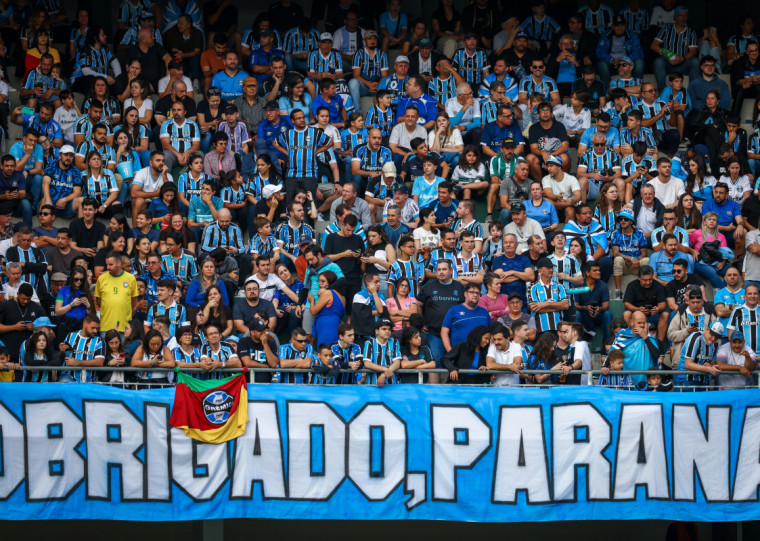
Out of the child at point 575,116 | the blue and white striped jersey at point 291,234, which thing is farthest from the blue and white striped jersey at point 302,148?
the child at point 575,116

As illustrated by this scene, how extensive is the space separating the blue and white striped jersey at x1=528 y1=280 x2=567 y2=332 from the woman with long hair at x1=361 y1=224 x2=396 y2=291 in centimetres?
191

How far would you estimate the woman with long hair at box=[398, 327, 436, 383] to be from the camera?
1465 centimetres

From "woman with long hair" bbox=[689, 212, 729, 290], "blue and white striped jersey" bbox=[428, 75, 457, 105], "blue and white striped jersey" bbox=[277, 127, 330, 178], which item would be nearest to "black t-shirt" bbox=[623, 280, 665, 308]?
"woman with long hair" bbox=[689, 212, 729, 290]

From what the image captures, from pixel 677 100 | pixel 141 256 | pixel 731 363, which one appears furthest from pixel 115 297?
pixel 677 100

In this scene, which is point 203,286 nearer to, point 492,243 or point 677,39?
point 492,243

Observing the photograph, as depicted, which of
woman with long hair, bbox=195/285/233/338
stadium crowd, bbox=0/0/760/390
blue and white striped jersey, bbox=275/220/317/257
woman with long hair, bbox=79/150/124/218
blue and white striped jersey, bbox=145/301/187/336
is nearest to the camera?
stadium crowd, bbox=0/0/760/390

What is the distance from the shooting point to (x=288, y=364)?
14695 millimetres

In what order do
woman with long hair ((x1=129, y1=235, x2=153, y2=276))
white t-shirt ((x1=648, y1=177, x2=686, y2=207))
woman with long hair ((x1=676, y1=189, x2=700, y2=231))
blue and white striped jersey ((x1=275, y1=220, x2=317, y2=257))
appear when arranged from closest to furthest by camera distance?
woman with long hair ((x1=129, y1=235, x2=153, y2=276)) < blue and white striped jersey ((x1=275, y1=220, x2=317, y2=257)) < woman with long hair ((x1=676, y1=189, x2=700, y2=231)) < white t-shirt ((x1=648, y1=177, x2=686, y2=207))

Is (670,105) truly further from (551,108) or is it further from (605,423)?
(605,423)

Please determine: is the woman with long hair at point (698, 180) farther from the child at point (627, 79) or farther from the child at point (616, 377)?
the child at point (616, 377)

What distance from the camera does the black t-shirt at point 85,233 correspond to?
17344 millimetres

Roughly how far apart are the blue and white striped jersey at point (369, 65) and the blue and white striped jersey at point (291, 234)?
4434mm

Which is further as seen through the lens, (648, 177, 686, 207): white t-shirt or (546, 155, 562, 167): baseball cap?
(648, 177, 686, 207): white t-shirt

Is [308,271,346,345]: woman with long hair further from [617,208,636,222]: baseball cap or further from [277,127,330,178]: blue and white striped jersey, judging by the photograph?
[617,208,636,222]: baseball cap
